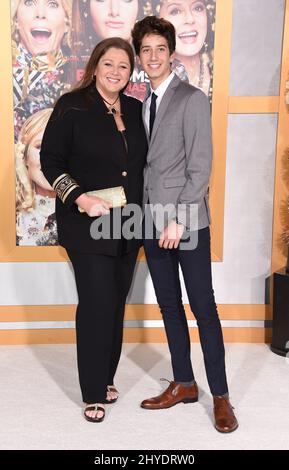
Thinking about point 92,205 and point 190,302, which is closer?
point 92,205

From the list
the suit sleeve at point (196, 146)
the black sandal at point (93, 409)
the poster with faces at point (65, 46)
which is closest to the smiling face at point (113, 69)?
the suit sleeve at point (196, 146)

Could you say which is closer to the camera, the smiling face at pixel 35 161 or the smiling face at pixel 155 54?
the smiling face at pixel 155 54

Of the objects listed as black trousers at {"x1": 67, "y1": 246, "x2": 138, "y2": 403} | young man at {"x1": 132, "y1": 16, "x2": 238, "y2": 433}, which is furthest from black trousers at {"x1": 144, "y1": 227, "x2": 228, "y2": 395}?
black trousers at {"x1": 67, "y1": 246, "x2": 138, "y2": 403}

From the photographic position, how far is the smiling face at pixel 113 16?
112 inches

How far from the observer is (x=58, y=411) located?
7.68 feet

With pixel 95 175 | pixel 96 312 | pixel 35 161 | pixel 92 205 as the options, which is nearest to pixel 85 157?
pixel 95 175

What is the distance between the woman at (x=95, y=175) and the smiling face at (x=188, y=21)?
830 mm

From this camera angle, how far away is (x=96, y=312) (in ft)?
7.25

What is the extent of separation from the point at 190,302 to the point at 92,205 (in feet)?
1.83

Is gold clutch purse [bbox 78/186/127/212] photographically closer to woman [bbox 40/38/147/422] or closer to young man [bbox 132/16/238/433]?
woman [bbox 40/38/147/422]

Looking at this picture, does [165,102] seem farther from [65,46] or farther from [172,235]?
[65,46]

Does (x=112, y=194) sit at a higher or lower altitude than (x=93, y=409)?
higher

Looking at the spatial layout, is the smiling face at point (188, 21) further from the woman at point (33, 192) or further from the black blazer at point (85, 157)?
the black blazer at point (85, 157)

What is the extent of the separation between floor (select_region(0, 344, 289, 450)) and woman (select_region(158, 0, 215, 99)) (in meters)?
1.47
